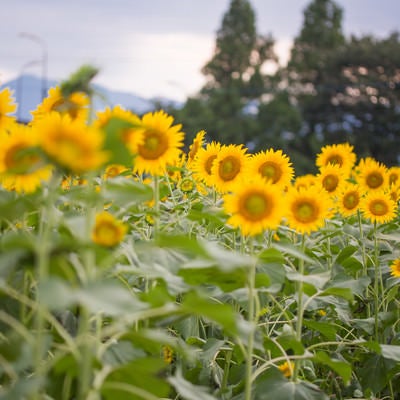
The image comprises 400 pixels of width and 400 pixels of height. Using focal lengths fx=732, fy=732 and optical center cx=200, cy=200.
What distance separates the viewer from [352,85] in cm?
4097

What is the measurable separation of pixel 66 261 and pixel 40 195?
0.22 meters

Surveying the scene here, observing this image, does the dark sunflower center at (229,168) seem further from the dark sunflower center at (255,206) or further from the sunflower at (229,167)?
the dark sunflower center at (255,206)

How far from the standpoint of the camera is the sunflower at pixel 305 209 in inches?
87.9

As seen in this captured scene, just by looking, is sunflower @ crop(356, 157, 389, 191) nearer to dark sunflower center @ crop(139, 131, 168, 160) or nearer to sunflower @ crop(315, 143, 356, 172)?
sunflower @ crop(315, 143, 356, 172)

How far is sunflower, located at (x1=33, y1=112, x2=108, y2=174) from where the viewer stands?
51.2 inches

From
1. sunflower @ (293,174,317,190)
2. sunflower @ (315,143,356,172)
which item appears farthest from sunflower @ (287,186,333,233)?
sunflower @ (315,143,356,172)

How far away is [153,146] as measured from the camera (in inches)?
75.0

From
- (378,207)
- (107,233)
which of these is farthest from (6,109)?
(378,207)

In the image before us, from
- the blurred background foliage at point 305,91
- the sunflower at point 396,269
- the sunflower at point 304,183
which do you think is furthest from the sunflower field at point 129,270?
the blurred background foliage at point 305,91

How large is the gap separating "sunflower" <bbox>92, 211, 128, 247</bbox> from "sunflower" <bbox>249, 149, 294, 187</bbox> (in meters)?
1.19

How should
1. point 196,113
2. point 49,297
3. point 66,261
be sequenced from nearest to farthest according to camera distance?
point 49,297 < point 66,261 < point 196,113

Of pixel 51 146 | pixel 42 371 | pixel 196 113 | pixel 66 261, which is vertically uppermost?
Answer: pixel 51 146

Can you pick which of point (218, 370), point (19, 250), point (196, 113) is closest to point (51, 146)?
point (19, 250)

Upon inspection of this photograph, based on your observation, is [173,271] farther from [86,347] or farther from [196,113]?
[196,113]
